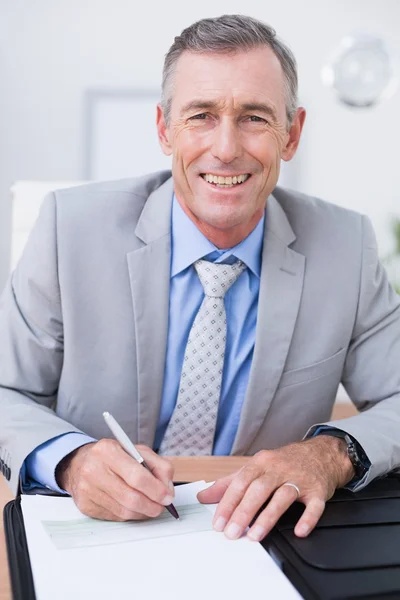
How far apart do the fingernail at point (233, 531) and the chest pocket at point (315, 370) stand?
60 centimetres

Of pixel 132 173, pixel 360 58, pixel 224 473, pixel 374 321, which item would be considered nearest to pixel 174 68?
pixel 374 321

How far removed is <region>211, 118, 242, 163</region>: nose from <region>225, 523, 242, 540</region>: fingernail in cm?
72

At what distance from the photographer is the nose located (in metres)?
1.40

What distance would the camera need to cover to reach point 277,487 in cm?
105

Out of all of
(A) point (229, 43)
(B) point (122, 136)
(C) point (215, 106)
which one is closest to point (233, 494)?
(C) point (215, 106)

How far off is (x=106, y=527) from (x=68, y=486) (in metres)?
0.15

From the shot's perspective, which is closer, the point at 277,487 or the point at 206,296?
the point at 277,487

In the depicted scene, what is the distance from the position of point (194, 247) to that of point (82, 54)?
11.9 feet

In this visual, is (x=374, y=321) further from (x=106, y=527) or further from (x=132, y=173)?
(x=132, y=173)

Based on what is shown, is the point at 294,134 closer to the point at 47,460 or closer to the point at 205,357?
the point at 205,357

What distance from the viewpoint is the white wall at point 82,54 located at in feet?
15.4

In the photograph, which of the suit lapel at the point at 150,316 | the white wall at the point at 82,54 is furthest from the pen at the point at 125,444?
the white wall at the point at 82,54

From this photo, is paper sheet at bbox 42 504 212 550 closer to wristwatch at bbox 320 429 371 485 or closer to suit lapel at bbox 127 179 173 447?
wristwatch at bbox 320 429 371 485

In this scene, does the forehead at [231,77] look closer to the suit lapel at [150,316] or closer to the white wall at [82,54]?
the suit lapel at [150,316]
